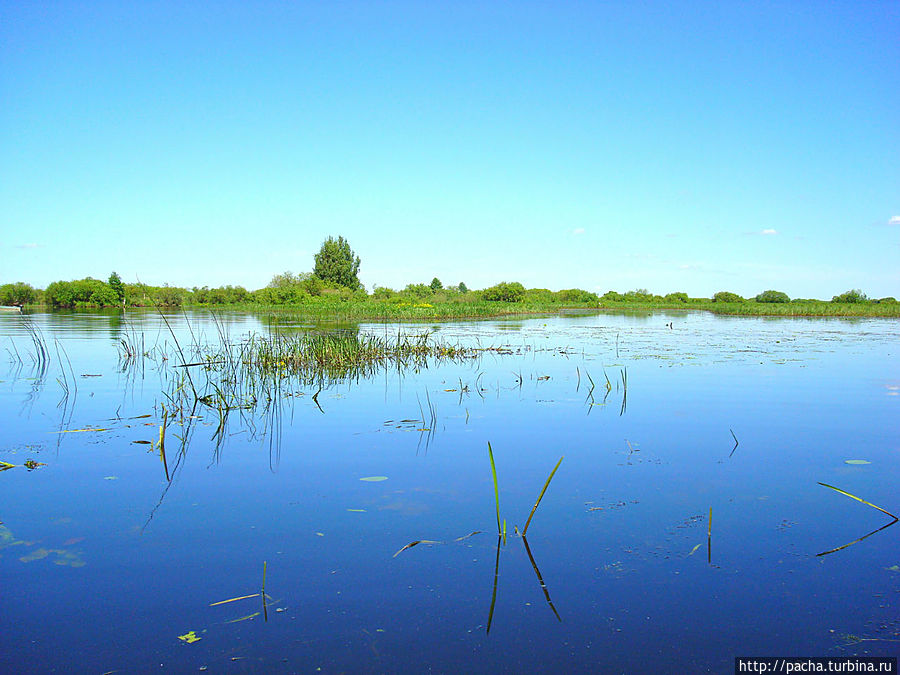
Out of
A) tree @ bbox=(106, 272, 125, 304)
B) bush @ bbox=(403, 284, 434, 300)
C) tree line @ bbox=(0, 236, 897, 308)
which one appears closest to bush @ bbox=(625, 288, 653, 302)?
tree line @ bbox=(0, 236, 897, 308)

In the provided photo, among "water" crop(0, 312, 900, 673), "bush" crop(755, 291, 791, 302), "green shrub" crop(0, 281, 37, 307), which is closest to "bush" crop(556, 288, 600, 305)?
"bush" crop(755, 291, 791, 302)

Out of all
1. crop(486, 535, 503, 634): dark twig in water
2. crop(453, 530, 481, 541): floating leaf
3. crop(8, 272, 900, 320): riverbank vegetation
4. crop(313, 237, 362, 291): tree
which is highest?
crop(313, 237, 362, 291): tree

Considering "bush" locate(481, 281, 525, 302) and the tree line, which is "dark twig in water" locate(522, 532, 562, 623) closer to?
the tree line

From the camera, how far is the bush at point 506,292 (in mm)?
47906

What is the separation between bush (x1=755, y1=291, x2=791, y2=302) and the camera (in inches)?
2290

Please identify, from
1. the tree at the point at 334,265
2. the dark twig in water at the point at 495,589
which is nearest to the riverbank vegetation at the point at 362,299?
the tree at the point at 334,265

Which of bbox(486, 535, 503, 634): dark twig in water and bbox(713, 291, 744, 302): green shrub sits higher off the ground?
bbox(713, 291, 744, 302): green shrub

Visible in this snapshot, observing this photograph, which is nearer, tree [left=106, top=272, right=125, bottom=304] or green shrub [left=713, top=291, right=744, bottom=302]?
tree [left=106, top=272, right=125, bottom=304]

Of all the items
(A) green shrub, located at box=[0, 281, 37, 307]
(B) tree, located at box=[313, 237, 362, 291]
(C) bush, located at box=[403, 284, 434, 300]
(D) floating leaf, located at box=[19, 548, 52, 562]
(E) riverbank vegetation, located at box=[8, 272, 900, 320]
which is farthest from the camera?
(B) tree, located at box=[313, 237, 362, 291]

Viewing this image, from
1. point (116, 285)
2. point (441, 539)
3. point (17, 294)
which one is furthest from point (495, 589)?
point (116, 285)

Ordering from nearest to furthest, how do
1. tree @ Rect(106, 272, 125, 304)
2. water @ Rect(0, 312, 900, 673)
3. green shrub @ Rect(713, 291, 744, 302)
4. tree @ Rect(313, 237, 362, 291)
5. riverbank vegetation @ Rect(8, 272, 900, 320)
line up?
1. water @ Rect(0, 312, 900, 673)
2. riverbank vegetation @ Rect(8, 272, 900, 320)
3. tree @ Rect(106, 272, 125, 304)
4. tree @ Rect(313, 237, 362, 291)
5. green shrub @ Rect(713, 291, 744, 302)

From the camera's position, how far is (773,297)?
58.6m

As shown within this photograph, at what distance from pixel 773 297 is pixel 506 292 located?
2979cm

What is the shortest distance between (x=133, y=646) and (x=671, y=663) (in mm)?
2151
